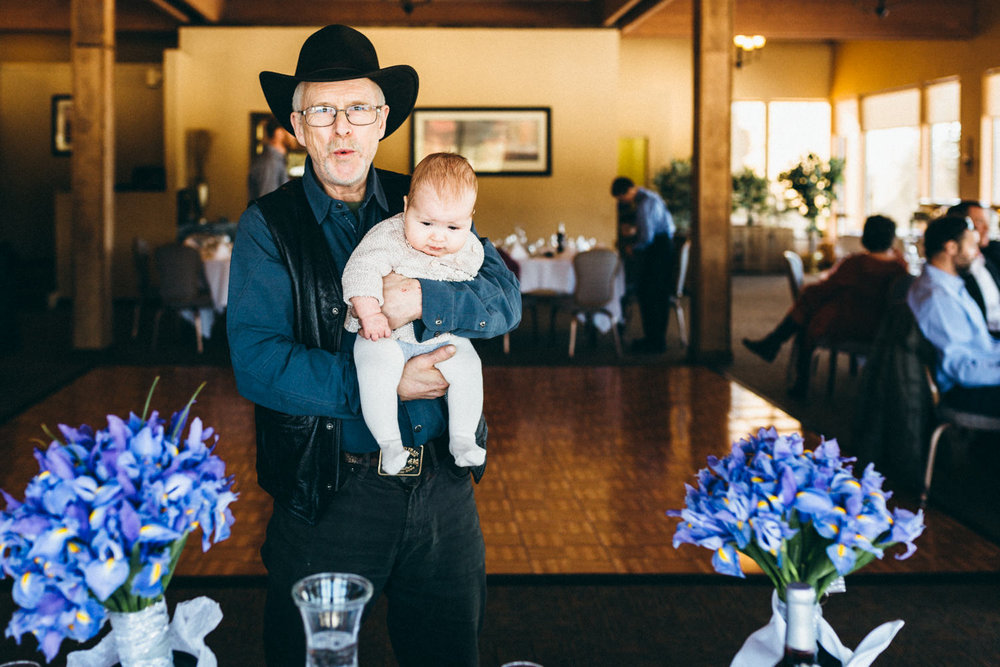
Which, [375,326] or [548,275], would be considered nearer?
[375,326]

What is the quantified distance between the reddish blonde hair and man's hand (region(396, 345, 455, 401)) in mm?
260

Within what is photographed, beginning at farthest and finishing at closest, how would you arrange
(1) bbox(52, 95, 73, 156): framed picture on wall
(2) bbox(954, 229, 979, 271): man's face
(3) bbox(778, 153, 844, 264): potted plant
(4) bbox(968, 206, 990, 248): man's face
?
(3) bbox(778, 153, 844, 264): potted plant → (1) bbox(52, 95, 73, 156): framed picture on wall → (4) bbox(968, 206, 990, 248): man's face → (2) bbox(954, 229, 979, 271): man's face

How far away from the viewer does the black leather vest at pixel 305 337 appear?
1.62m

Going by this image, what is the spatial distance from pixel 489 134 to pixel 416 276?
36.4 feet

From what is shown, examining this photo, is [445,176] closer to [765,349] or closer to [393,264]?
[393,264]

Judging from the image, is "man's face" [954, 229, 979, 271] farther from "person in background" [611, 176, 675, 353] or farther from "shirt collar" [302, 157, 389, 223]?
"person in background" [611, 176, 675, 353]

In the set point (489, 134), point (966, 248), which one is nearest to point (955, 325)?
point (966, 248)

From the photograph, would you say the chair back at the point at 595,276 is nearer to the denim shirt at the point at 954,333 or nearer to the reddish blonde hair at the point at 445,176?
the denim shirt at the point at 954,333

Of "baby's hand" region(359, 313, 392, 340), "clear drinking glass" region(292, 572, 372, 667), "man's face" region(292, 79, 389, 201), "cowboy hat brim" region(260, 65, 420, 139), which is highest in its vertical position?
"cowboy hat brim" region(260, 65, 420, 139)

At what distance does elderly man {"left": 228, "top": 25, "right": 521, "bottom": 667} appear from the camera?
158cm

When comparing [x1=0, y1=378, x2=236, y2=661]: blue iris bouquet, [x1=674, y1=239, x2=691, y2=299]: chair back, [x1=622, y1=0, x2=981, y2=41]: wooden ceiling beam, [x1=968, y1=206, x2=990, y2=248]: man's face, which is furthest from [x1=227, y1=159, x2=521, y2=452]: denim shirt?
[x1=622, y1=0, x2=981, y2=41]: wooden ceiling beam

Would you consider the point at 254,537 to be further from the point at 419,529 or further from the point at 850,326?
the point at 850,326

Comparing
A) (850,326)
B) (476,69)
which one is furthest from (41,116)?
(850,326)

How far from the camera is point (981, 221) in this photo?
5551 millimetres
